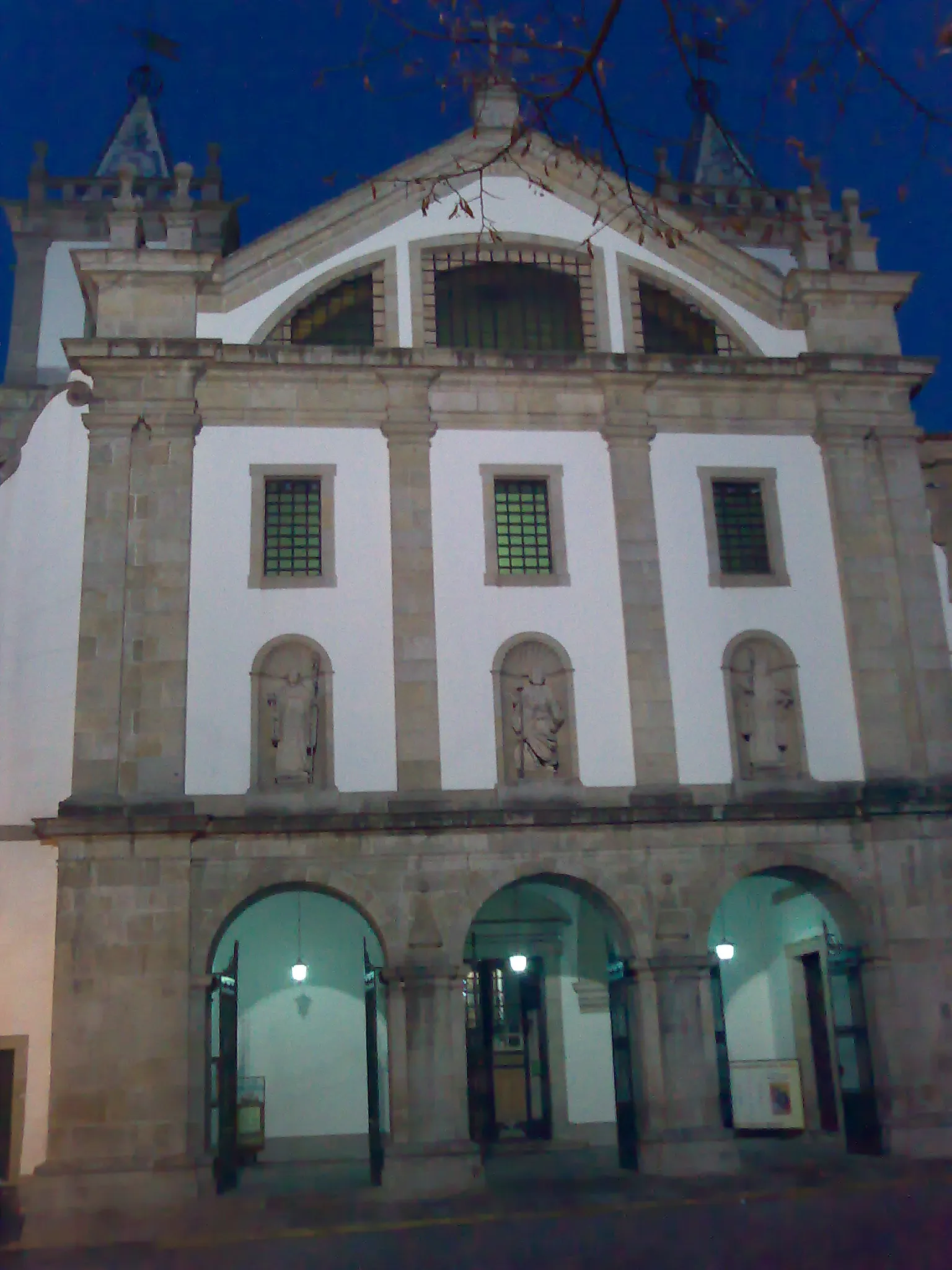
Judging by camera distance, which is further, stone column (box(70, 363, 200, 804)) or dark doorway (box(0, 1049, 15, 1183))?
stone column (box(70, 363, 200, 804))

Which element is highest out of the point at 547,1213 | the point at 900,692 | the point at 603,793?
the point at 900,692

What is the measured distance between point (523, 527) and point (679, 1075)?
887 centimetres

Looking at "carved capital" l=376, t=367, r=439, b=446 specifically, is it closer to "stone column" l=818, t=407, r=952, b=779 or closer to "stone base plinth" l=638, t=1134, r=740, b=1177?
"stone column" l=818, t=407, r=952, b=779

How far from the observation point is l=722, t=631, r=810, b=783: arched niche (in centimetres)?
2100

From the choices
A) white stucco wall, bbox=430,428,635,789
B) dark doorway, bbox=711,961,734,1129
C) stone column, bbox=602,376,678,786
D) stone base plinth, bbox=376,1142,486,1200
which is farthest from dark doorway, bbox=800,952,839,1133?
stone base plinth, bbox=376,1142,486,1200

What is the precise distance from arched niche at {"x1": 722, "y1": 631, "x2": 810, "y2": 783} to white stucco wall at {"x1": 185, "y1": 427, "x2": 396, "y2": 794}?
18.0 ft

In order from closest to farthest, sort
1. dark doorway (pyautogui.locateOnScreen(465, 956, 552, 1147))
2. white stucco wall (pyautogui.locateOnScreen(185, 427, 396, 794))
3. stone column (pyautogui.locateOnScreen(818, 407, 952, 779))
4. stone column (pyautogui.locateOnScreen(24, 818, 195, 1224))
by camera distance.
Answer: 1. stone column (pyautogui.locateOnScreen(24, 818, 195, 1224))
2. white stucco wall (pyautogui.locateOnScreen(185, 427, 396, 794))
3. stone column (pyautogui.locateOnScreen(818, 407, 952, 779))
4. dark doorway (pyautogui.locateOnScreen(465, 956, 552, 1147))

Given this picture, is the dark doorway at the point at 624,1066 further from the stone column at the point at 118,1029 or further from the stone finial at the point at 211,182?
the stone finial at the point at 211,182

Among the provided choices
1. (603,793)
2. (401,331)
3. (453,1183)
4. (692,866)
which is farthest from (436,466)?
(453,1183)

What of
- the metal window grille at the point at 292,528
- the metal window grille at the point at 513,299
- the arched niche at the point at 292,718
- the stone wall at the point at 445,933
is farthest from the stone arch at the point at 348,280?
the stone wall at the point at 445,933

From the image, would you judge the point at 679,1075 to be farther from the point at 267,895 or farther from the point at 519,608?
the point at 519,608

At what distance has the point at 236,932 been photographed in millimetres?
23266

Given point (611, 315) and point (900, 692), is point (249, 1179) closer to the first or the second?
point (900, 692)

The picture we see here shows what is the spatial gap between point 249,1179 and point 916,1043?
10241mm
